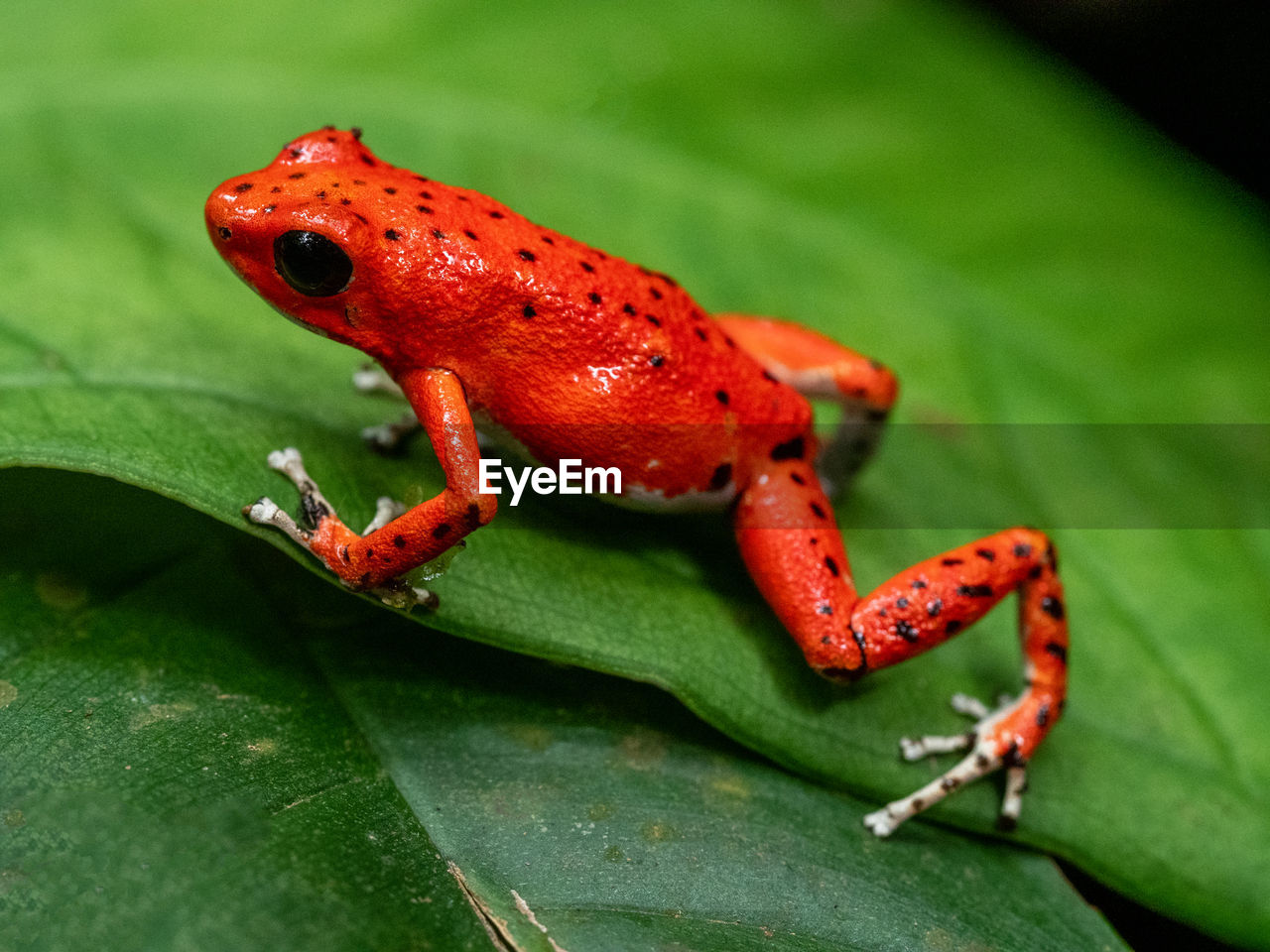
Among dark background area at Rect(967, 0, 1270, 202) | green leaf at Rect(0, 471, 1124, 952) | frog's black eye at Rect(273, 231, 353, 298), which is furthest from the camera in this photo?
dark background area at Rect(967, 0, 1270, 202)

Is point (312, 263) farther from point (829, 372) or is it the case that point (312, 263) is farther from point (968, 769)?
point (968, 769)

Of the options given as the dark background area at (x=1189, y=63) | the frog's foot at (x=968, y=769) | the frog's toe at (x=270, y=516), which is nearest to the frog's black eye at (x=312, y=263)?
the frog's toe at (x=270, y=516)

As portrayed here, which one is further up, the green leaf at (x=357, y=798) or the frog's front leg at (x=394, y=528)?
the frog's front leg at (x=394, y=528)

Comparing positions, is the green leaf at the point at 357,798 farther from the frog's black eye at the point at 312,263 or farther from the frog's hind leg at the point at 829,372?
the frog's hind leg at the point at 829,372

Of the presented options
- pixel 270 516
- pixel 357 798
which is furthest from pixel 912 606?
pixel 270 516

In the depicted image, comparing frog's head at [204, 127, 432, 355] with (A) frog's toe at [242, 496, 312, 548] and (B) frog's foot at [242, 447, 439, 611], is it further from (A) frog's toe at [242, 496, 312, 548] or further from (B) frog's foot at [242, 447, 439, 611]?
(A) frog's toe at [242, 496, 312, 548]

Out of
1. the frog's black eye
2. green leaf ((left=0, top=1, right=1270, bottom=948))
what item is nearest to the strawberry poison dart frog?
the frog's black eye

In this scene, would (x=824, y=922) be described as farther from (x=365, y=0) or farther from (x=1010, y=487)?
(x=365, y=0)

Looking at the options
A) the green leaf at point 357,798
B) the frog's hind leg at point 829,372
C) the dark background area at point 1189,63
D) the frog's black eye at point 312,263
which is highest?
the dark background area at point 1189,63
